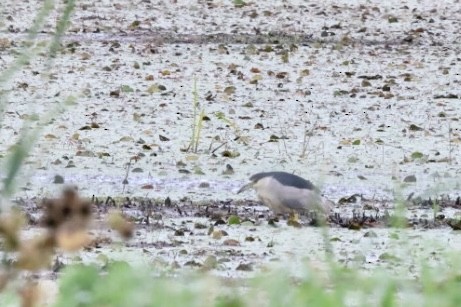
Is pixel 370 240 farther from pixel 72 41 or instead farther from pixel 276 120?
pixel 72 41

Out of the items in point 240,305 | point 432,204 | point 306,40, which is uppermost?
point 240,305

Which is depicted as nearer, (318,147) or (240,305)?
(240,305)

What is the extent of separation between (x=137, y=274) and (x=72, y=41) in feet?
31.5

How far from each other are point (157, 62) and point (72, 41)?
4.04ft

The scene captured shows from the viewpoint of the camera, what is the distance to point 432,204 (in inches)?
251

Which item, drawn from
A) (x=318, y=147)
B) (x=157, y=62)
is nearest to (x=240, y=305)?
(x=318, y=147)

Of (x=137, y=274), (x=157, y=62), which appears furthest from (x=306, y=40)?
(x=137, y=274)

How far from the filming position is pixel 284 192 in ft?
19.3

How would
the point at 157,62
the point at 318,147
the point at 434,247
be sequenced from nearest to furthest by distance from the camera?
the point at 434,247 < the point at 318,147 < the point at 157,62

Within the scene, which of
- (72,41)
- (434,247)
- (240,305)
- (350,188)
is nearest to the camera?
(240,305)

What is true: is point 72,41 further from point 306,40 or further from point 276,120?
point 276,120

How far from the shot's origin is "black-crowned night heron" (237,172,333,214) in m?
5.88

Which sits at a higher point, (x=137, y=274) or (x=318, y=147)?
(x=137, y=274)

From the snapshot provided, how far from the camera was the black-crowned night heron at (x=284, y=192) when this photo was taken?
19.3 feet
